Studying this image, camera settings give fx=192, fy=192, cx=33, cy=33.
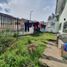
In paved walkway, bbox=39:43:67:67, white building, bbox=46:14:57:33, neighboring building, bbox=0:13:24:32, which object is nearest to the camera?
paved walkway, bbox=39:43:67:67

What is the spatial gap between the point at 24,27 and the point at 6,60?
15400mm

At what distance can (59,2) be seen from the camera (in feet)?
63.7

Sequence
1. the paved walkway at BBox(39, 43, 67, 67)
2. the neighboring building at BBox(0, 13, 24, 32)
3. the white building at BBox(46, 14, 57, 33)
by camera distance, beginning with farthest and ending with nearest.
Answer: the white building at BBox(46, 14, 57, 33) < the neighboring building at BBox(0, 13, 24, 32) < the paved walkway at BBox(39, 43, 67, 67)

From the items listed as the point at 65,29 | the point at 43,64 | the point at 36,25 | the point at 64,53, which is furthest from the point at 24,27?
the point at 43,64

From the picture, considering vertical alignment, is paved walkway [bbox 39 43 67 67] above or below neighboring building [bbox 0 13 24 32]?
below

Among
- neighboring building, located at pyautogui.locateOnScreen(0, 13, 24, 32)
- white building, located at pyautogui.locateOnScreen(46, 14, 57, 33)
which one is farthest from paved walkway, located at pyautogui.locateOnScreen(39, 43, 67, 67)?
white building, located at pyautogui.locateOnScreen(46, 14, 57, 33)

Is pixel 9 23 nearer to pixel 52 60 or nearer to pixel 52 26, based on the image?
pixel 52 26

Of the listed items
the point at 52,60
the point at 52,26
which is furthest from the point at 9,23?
the point at 52,60

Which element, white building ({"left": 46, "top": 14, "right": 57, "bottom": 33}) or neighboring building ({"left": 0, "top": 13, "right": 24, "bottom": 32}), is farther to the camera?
white building ({"left": 46, "top": 14, "right": 57, "bottom": 33})

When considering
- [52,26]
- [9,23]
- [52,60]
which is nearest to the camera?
[52,60]

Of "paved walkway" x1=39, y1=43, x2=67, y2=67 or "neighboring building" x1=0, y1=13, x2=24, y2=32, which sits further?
"neighboring building" x1=0, y1=13, x2=24, y2=32

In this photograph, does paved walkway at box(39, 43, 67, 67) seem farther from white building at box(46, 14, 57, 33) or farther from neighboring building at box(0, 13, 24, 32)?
white building at box(46, 14, 57, 33)

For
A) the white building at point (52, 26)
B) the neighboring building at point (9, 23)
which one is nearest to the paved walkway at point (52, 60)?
the neighboring building at point (9, 23)

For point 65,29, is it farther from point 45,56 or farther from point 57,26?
point 45,56
